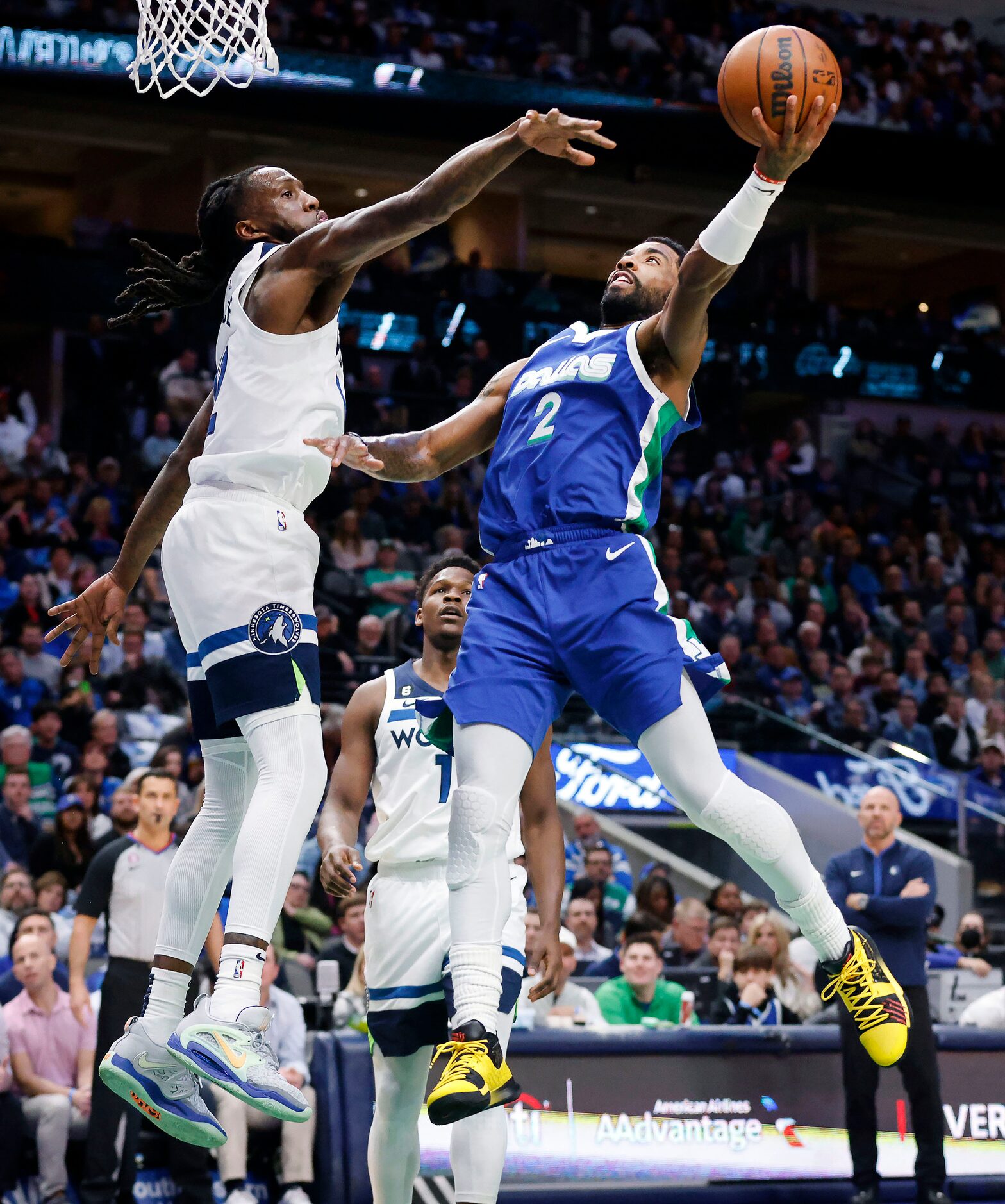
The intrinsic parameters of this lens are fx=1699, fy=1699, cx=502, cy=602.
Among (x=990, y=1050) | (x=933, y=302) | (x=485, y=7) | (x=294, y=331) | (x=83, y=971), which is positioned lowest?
(x=990, y=1050)

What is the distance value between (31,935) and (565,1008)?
3009 mm


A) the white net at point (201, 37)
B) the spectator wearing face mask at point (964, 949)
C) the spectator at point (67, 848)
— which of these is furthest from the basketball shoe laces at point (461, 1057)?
the spectator wearing face mask at point (964, 949)

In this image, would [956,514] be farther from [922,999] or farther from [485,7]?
[922,999]

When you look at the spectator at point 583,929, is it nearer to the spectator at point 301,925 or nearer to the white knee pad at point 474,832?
the spectator at point 301,925

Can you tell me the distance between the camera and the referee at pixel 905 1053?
9.15 meters

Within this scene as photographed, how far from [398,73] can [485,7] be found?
12.6ft

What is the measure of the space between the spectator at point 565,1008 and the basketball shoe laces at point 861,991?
421 centimetres

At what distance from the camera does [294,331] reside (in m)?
5.01

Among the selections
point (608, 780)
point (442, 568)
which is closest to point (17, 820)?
point (608, 780)

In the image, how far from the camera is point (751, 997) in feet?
33.5

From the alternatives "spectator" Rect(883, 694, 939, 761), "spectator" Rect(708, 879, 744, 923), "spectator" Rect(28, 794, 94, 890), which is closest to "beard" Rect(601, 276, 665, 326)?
"spectator" Rect(28, 794, 94, 890)

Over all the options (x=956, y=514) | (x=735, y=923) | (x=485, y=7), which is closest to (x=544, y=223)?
(x=485, y=7)

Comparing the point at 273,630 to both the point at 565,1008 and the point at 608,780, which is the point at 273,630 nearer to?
the point at 565,1008

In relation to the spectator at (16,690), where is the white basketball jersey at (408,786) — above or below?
above
